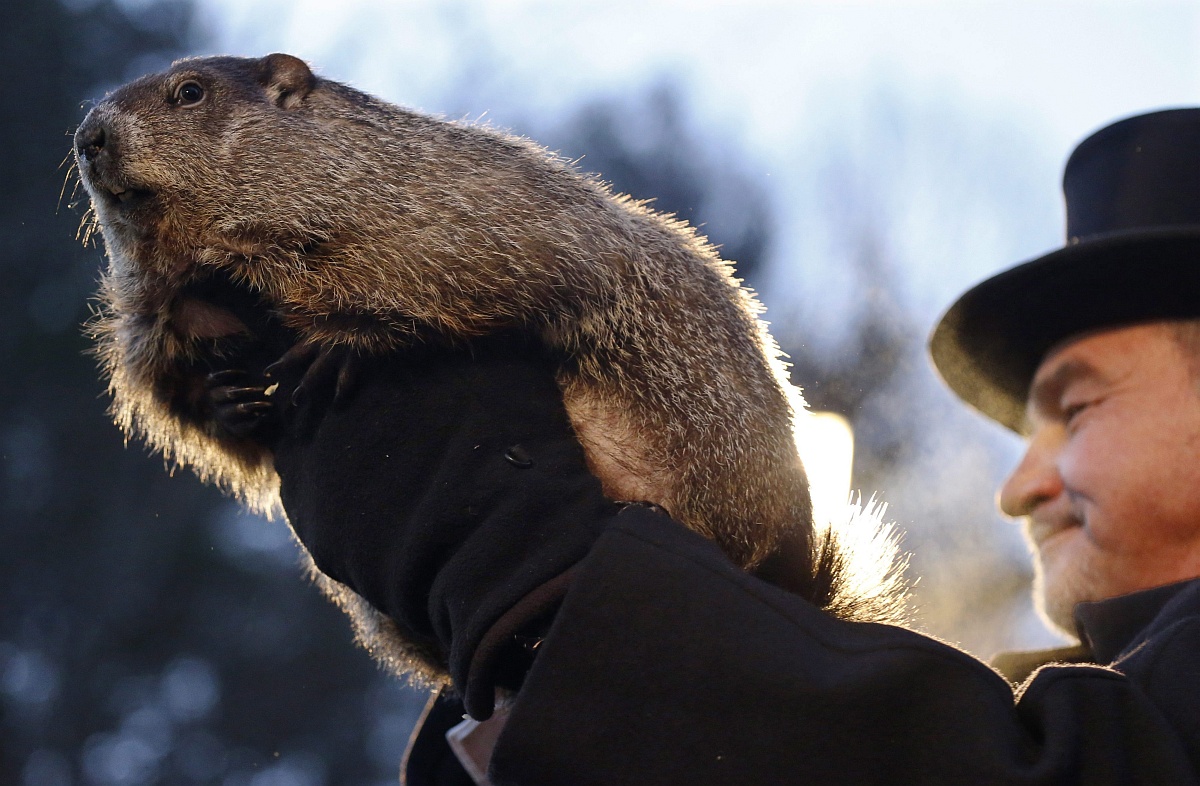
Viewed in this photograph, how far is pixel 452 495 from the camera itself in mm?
1638

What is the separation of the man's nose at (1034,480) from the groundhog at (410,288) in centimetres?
53

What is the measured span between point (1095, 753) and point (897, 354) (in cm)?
645

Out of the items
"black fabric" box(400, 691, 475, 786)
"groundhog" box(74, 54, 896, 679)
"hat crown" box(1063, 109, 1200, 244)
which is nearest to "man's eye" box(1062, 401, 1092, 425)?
"hat crown" box(1063, 109, 1200, 244)

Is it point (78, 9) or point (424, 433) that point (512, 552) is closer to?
point (424, 433)

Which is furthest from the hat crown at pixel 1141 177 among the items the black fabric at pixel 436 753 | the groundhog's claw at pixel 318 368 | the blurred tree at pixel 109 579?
the blurred tree at pixel 109 579

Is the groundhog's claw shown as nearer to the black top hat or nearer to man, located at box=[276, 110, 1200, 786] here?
man, located at box=[276, 110, 1200, 786]

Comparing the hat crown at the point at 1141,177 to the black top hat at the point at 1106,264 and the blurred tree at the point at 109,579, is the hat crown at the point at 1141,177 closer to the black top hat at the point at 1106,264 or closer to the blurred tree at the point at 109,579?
the black top hat at the point at 1106,264

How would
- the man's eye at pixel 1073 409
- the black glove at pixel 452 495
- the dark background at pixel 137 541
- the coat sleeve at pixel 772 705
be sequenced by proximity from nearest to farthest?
1. the coat sleeve at pixel 772 705
2. the black glove at pixel 452 495
3. the man's eye at pixel 1073 409
4. the dark background at pixel 137 541

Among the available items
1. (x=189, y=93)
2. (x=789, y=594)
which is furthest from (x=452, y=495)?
(x=189, y=93)

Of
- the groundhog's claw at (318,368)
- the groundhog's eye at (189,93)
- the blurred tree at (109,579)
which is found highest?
the groundhog's eye at (189,93)

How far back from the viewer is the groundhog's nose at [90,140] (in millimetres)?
2197

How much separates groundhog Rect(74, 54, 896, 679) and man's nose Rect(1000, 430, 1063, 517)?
0.53 m

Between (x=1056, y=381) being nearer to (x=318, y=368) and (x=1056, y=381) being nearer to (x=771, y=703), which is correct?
(x=771, y=703)

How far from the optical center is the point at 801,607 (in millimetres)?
1289
